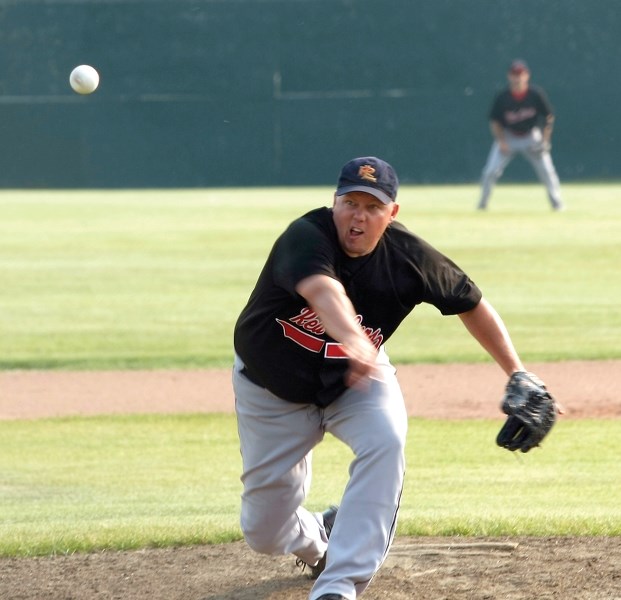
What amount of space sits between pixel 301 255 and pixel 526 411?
0.96 m

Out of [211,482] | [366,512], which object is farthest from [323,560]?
[211,482]

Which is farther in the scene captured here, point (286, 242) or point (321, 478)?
point (321, 478)

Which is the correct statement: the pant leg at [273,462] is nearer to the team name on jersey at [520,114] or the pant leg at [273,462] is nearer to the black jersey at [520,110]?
the black jersey at [520,110]

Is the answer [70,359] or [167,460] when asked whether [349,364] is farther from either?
[70,359]

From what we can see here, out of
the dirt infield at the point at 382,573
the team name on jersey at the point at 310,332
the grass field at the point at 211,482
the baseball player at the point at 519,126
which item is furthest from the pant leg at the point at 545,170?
the team name on jersey at the point at 310,332

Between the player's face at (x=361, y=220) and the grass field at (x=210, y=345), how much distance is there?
73.3 inches

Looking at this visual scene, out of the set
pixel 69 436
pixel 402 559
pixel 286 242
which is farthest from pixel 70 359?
pixel 286 242

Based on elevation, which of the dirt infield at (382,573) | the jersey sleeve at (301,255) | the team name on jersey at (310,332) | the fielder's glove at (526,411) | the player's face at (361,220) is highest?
the player's face at (361,220)

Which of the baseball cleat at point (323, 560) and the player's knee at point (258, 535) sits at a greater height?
the player's knee at point (258, 535)

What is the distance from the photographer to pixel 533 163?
22.9 m

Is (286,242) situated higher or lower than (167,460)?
higher

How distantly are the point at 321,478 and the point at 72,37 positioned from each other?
2586 cm

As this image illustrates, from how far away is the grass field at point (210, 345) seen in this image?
6.14m

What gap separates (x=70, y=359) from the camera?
10961 millimetres
